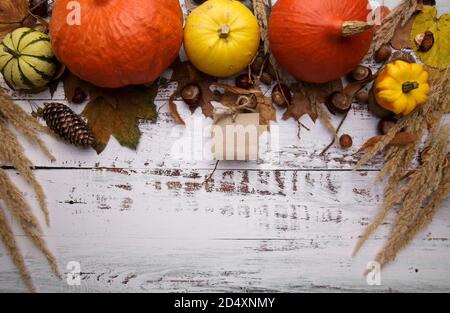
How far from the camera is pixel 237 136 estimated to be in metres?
1.30

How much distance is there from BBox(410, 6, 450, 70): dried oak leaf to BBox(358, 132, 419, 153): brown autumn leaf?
22 cm

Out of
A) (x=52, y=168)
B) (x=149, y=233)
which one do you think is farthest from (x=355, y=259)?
(x=52, y=168)

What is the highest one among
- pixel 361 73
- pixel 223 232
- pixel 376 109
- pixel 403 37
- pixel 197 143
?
pixel 403 37

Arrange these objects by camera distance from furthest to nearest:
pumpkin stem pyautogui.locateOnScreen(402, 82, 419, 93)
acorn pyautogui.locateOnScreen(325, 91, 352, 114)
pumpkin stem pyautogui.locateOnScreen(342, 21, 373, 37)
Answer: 1. acorn pyautogui.locateOnScreen(325, 91, 352, 114)
2. pumpkin stem pyautogui.locateOnScreen(402, 82, 419, 93)
3. pumpkin stem pyautogui.locateOnScreen(342, 21, 373, 37)

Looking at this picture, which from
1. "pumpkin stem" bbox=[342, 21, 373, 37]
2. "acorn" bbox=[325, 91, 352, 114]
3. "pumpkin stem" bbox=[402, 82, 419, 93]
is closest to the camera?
"pumpkin stem" bbox=[342, 21, 373, 37]

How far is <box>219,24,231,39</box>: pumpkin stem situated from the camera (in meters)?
1.17

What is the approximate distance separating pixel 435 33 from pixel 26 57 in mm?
1149

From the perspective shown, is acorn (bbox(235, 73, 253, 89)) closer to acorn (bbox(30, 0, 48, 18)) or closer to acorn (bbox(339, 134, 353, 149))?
acorn (bbox(339, 134, 353, 149))

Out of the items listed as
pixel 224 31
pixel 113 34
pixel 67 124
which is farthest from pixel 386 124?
pixel 67 124

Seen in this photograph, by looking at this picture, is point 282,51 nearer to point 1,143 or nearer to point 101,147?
point 101,147

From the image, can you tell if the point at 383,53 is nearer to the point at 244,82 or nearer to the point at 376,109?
the point at 376,109

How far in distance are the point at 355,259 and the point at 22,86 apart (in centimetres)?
108

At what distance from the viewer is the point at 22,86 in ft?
4.22

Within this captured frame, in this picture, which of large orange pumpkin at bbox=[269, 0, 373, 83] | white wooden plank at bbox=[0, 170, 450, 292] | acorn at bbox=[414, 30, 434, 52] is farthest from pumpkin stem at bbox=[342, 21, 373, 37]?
white wooden plank at bbox=[0, 170, 450, 292]
